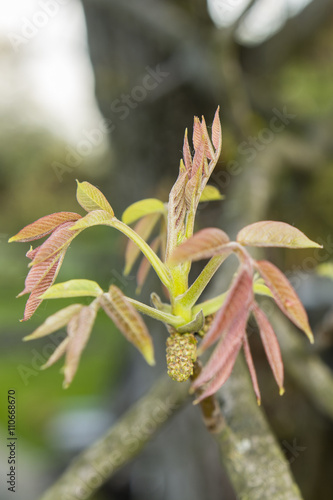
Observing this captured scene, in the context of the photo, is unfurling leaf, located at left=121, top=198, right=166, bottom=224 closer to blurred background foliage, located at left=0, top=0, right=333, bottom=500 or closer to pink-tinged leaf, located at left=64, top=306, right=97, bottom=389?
pink-tinged leaf, located at left=64, top=306, right=97, bottom=389

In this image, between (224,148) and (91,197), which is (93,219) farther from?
(224,148)

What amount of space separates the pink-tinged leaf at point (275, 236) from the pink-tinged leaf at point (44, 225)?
0.51 ft

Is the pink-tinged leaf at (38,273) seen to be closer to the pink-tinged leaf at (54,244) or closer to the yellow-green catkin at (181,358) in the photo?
the pink-tinged leaf at (54,244)

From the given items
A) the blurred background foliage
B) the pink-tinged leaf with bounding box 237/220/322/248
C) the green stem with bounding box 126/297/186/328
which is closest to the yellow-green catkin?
the green stem with bounding box 126/297/186/328

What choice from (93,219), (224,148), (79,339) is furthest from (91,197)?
(224,148)

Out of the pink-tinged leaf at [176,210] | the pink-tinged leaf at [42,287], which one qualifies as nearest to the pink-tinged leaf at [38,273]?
the pink-tinged leaf at [42,287]

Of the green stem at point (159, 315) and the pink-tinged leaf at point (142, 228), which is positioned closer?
the green stem at point (159, 315)

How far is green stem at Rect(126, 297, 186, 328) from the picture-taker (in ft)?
1.28

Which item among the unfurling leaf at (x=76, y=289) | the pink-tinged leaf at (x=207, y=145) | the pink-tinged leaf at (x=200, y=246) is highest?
the pink-tinged leaf at (x=207, y=145)

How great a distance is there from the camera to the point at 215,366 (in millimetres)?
296

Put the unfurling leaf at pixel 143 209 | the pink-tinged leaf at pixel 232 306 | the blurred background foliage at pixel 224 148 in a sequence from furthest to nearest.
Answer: the blurred background foliage at pixel 224 148, the unfurling leaf at pixel 143 209, the pink-tinged leaf at pixel 232 306

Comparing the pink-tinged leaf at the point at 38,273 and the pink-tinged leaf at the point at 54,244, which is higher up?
the pink-tinged leaf at the point at 54,244

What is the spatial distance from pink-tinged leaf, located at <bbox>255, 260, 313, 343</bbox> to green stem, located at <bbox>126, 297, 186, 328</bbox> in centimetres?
11

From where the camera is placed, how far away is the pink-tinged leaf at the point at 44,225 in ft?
1.23
